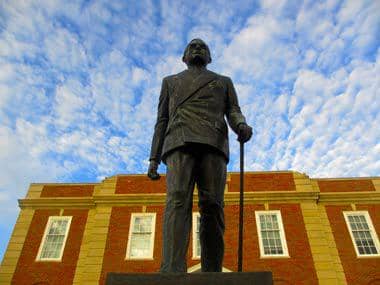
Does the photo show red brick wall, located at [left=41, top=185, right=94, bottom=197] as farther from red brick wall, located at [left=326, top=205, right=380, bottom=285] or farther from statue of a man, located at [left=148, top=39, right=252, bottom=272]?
statue of a man, located at [left=148, top=39, right=252, bottom=272]

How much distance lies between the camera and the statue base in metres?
2.72

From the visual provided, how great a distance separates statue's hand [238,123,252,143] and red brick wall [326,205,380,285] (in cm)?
1502

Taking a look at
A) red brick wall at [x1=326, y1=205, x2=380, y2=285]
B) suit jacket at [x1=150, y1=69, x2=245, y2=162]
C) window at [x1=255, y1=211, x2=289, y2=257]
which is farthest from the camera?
window at [x1=255, y1=211, x2=289, y2=257]

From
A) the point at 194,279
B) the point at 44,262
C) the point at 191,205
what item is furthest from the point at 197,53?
the point at 44,262

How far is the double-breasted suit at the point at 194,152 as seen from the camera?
3.38m

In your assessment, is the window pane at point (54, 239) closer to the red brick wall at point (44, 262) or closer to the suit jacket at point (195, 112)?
the red brick wall at point (44, 262)

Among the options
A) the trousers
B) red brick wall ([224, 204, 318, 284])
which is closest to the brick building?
red brick wall ([224, 204, 318, 284])

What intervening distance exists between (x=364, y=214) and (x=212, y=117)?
54.4ft

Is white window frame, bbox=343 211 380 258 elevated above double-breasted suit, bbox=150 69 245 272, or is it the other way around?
white window frame, bbox=343 211 380 258

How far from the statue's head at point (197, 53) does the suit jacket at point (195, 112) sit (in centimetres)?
14

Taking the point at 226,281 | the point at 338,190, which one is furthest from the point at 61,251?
the point at 226,281

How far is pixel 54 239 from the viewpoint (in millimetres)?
18234

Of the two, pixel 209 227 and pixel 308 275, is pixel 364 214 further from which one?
pixel 209 227

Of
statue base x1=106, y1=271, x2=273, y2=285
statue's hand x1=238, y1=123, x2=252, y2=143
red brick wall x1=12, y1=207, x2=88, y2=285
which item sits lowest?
statue base x1=106, y1=271, x2=273, y2=285
